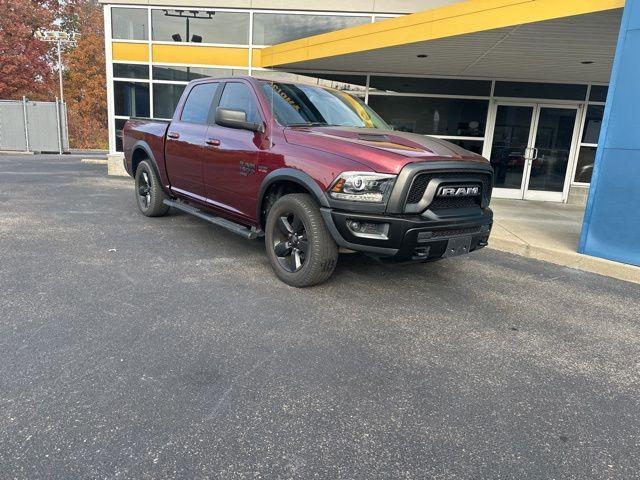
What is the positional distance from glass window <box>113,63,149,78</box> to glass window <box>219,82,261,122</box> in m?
9.04

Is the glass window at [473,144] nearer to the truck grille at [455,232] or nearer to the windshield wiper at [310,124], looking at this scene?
the windshield wiper at [310,124]

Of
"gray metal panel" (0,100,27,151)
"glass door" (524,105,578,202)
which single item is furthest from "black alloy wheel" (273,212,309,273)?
"gray metal panel" (0,100,27,151)

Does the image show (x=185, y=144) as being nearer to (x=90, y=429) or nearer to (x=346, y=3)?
(x=90, y=429)

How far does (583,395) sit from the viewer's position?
9.80 feet

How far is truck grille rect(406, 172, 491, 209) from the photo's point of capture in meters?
3.93

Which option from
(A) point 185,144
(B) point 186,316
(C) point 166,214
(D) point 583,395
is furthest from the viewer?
(C) point 166,214

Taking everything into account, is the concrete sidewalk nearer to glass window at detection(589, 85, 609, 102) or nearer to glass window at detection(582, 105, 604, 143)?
glass window at detection(582, 105, 604, 143)

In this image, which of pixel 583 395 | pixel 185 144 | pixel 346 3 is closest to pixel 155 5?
pixel 346 3

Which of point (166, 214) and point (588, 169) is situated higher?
point (588, 169)

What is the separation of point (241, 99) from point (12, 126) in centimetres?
2051

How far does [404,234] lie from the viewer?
387 centimetres

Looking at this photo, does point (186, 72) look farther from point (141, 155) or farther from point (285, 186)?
point (285, 186)

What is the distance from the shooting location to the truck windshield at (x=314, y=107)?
4.93m

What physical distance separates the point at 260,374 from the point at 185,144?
3813 millimetres
